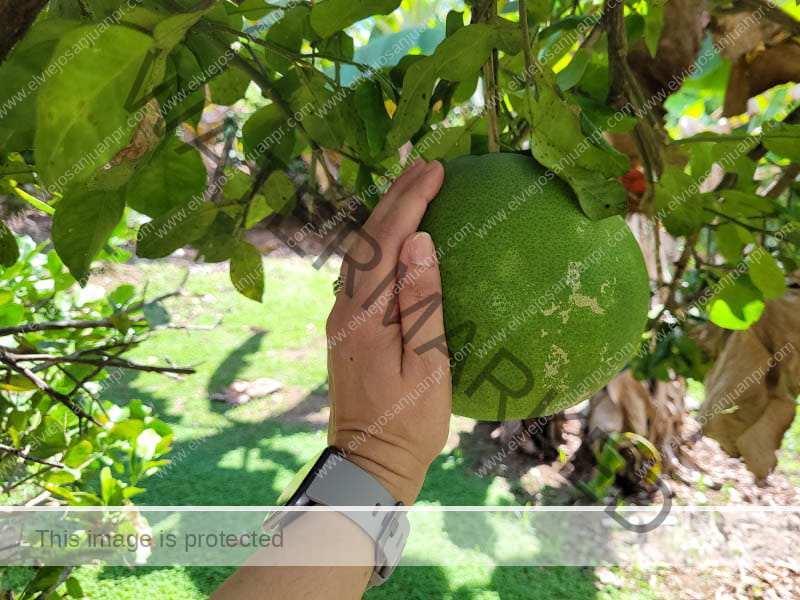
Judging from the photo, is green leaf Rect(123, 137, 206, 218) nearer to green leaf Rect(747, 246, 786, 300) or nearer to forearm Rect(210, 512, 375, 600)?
forearm Rect(210, 512, 375, 600)

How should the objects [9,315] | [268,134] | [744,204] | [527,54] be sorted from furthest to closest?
1. [9,315]
2. [744,204]
3. [268,134]
4. [527,54]

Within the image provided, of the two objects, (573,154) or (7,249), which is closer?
(573,154)

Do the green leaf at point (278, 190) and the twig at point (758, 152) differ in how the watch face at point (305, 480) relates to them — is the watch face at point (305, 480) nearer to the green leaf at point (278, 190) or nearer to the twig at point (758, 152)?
the green leaf at point (278, 190)

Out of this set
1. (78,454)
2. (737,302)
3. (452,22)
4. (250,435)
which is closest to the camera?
(452,22)

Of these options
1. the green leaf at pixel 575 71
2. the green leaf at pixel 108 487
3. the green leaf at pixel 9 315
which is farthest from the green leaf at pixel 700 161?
the green leaf at pixel 108 487

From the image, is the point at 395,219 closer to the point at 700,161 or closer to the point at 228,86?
the point at 228,86

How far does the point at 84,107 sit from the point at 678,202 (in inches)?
25.1

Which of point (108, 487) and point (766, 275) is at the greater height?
point (766, 275)

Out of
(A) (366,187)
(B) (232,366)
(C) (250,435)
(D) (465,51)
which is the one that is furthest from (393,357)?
(B) (232,366)

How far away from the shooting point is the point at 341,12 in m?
0.60

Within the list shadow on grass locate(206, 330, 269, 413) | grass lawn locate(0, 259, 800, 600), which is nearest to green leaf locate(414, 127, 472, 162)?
grass lawn locate(0, 259, 800, 600)

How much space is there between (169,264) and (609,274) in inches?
189

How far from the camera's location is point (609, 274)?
0.66 meters

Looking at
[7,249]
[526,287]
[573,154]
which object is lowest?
Answer: [7,249]
